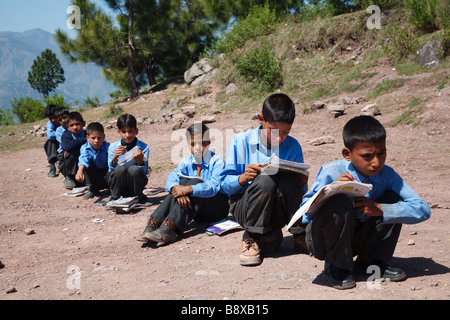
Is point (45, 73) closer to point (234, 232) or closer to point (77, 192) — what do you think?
point (77, 192)

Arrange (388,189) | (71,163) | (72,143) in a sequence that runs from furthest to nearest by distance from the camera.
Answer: (71,163) < (72,143) < (388,189)

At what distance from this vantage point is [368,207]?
8.13 feet

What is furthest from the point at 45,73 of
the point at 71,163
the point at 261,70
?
the point at 71,163

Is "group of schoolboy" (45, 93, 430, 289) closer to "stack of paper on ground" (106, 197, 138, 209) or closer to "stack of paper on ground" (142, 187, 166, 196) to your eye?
"stack of paper on ground" (106, 197, 138, 209)

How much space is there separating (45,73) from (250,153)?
3563 inches

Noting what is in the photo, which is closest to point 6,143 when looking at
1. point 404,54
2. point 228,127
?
point 228,127

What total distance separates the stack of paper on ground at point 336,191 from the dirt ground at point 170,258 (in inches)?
21.0

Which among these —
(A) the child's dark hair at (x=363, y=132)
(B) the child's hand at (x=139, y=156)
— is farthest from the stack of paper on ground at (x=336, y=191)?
(B) the child's hand at (x=139, y=156)

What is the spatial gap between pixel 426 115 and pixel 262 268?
594 centimetres

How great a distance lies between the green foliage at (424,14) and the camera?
1125cm

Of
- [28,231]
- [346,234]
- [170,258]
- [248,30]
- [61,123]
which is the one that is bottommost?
[170,258]

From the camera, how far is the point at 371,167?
2553mm

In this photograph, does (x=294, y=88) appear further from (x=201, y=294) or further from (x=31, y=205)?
(x=201, y=294)

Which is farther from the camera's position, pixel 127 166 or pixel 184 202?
pixel 127 166
